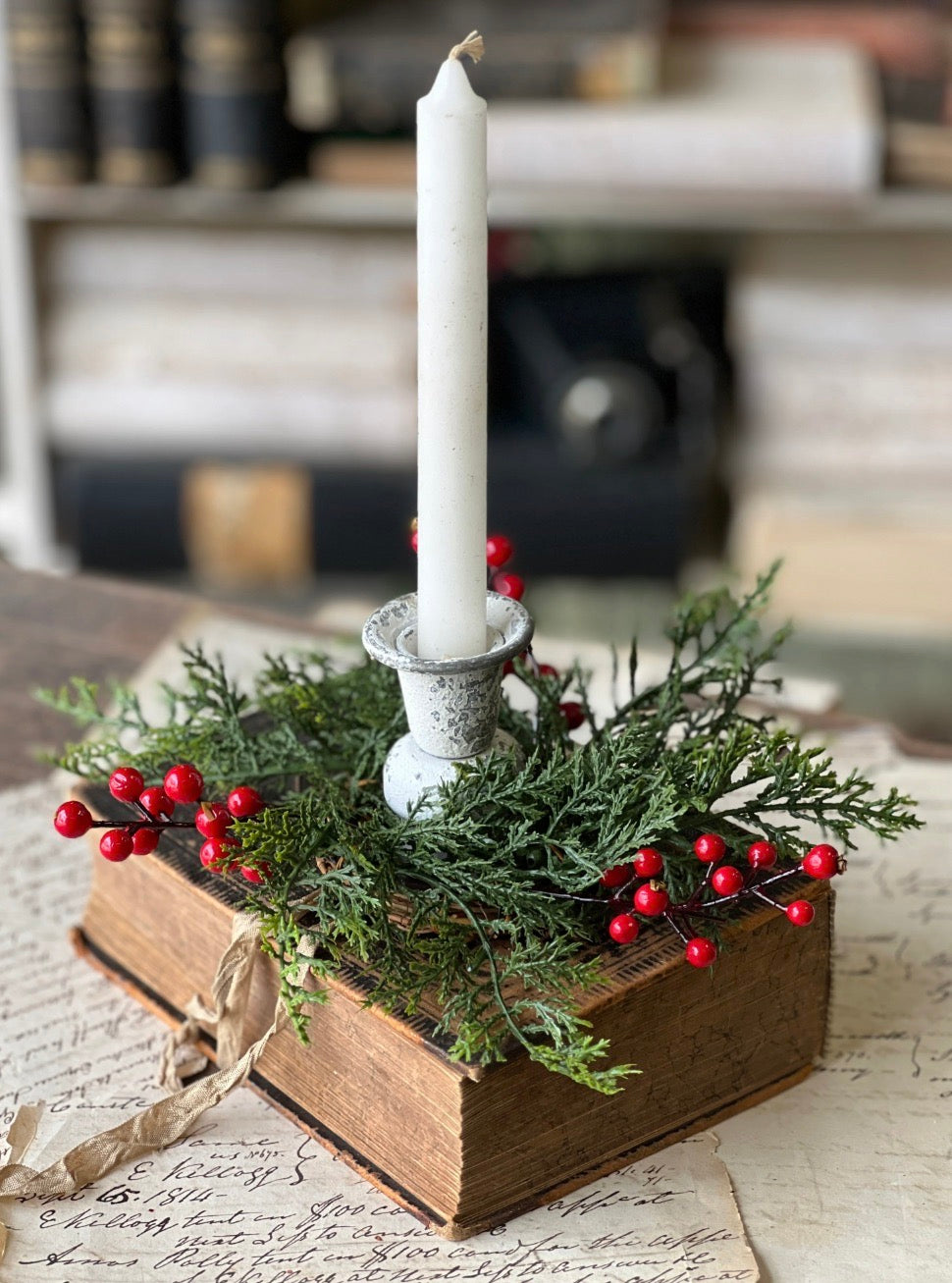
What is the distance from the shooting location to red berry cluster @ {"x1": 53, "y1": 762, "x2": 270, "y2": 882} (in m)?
0.59

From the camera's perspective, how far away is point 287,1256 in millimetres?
580

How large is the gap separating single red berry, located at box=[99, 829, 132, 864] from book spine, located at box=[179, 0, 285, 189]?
1271mm

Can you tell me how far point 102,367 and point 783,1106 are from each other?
4.91 feet

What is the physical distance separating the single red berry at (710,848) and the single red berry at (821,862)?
0.11 ft

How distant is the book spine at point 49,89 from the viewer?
165 centimetres

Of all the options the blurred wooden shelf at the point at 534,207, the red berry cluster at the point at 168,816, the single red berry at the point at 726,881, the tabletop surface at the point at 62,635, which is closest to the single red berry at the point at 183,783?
the red berry cluster at the point at 168,816

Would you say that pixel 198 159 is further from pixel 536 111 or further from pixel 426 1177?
pixel 426 1177


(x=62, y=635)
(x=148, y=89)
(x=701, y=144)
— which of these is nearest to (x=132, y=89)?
(x=148, y=89)

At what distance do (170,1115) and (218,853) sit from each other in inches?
5.2

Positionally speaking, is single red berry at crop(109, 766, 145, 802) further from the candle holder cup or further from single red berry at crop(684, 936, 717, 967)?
single red berry at crop(684, 936, 717, 967)

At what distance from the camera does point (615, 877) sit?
583 millimetres

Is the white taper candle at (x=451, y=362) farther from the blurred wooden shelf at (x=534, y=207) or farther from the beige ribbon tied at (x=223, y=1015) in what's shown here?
the blurred wooden shelf at (x=534, y=207)

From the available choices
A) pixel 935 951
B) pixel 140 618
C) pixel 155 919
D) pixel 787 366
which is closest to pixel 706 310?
pixel 787 366

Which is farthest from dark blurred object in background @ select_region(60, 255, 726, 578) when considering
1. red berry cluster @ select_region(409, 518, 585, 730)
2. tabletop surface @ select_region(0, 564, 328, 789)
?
red berry cluster @ select_region(409, 518, 585, 730)
